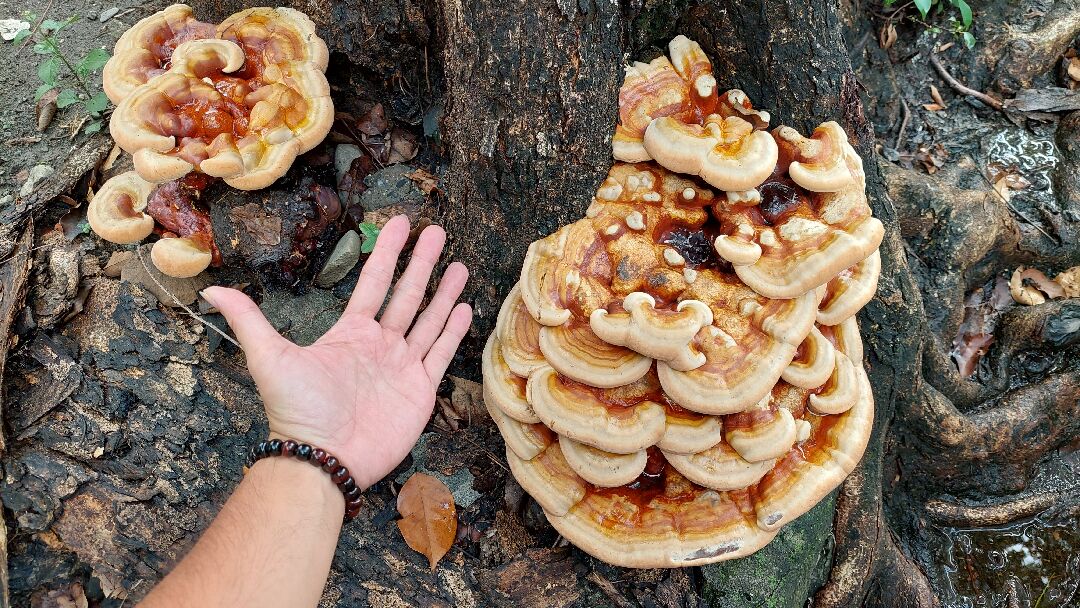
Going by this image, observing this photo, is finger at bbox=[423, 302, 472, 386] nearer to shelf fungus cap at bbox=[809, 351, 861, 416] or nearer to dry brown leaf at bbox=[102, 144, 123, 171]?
shelf fungus cap at bbox=[809, 351, 861, 416]

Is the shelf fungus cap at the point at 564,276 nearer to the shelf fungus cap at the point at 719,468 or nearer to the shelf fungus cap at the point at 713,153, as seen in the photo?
the shelf fungus cap at the point at 713,153

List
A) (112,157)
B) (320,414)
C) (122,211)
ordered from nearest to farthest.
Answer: (320,414), (122,211), (112,157)

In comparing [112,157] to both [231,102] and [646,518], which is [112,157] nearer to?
[231,102]

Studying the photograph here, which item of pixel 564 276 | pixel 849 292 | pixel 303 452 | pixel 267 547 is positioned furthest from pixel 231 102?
pixel 849 292

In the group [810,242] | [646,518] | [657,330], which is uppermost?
[810,242]

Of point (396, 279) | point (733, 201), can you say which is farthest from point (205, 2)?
point (733, 201)

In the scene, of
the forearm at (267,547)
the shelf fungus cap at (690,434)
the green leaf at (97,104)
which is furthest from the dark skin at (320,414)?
the green leaf at (97,104)

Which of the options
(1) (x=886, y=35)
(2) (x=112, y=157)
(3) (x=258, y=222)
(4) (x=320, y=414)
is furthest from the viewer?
(1) (x=886, y=35)
